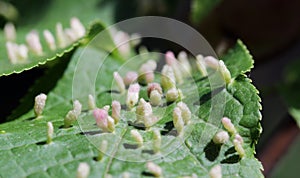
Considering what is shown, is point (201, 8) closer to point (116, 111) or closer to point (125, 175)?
point (116, 111)

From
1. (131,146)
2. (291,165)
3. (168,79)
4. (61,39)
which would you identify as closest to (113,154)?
(131,146)

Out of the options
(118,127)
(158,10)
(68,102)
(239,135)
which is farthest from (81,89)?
(158,10)

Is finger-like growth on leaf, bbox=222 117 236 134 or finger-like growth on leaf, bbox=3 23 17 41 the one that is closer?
finger-like growth on leaf, bbox=222 117 236 134

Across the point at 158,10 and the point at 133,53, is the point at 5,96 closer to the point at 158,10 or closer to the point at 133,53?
the point at 133,53

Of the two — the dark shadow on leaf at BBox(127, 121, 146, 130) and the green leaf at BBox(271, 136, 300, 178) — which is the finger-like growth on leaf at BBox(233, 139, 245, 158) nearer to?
the dark shadow on leaf at BBox(127, 121, 146, 130)

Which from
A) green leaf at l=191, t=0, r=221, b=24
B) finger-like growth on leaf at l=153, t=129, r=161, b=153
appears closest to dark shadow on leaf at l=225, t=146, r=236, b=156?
finger-like growth on leaf at l=153, t=129, r=161, b=153

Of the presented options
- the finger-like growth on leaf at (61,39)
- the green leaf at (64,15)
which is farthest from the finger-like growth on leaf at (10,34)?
the finger-like growth on leaf at (61,39)
